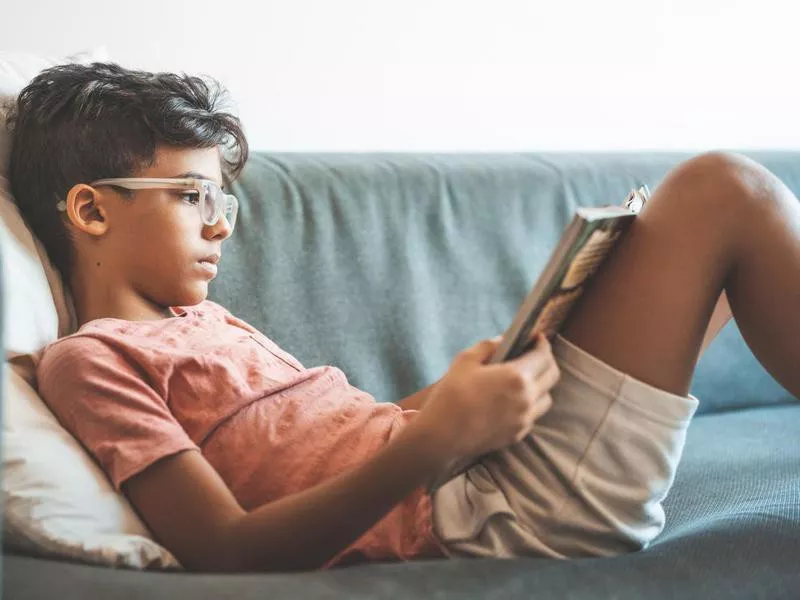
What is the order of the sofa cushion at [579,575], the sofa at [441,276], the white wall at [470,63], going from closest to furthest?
the sofa cushion at [579,575] < the sofa at [441,276] < the white wall at [470,63]

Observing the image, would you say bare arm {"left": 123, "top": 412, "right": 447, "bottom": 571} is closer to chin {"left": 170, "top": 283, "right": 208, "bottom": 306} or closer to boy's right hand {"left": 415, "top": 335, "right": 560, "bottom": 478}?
boy's right hand {"left": 415, "top": 335, "right": 560, "bottom": 478}

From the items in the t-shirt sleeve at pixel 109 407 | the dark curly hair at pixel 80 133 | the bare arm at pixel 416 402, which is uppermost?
the dark curly hair at pixel 80 133

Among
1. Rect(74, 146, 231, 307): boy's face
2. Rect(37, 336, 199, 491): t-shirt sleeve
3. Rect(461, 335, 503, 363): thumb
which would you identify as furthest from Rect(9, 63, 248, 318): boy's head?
Rect(461, 335, 503, 363): thumb

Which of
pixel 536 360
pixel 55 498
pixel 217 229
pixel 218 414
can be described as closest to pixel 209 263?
pixel 217 229

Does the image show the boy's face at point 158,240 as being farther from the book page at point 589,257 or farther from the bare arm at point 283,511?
the book page at point 589,257

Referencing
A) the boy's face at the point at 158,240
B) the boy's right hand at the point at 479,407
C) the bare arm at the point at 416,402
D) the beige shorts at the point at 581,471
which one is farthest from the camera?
the bare arm at the point at 416,402

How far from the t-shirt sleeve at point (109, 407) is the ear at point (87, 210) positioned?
23cm

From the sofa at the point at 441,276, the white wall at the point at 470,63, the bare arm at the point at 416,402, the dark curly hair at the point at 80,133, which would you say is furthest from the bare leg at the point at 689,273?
the white wall at the point at 470,63

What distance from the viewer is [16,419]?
3.54ft

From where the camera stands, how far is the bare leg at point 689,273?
113 centimetres

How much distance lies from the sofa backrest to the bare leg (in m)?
0.59

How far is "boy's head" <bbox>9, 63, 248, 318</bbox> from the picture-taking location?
1.35 metres

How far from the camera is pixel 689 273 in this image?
1.14m

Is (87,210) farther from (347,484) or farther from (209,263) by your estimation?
(347,484)
